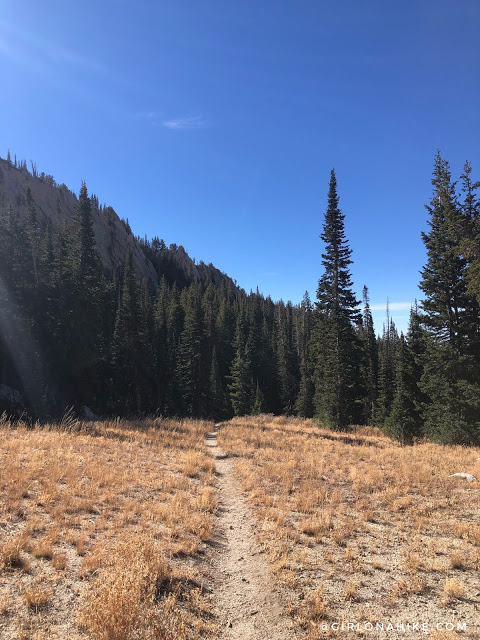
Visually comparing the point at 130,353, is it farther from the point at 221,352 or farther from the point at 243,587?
the point at 243,587

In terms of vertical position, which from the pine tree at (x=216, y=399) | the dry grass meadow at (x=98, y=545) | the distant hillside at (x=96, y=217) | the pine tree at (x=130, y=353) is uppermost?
the distant hillside at (x=96, y=217)

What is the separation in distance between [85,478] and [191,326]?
161ft

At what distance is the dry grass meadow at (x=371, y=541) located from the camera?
427 cm

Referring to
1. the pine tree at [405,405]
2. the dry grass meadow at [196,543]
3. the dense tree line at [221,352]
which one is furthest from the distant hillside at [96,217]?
the dry grass meadow at [196,543]

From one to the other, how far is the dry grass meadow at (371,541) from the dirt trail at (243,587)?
9.5 inches

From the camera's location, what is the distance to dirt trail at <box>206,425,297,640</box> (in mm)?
4008

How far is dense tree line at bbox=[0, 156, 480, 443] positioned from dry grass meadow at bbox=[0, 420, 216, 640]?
1803cm

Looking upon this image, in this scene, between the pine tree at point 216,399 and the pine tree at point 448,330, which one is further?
the pine tree at point 216,399

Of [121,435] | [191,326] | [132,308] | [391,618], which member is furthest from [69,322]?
[391,618]

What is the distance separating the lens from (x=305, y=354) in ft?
227

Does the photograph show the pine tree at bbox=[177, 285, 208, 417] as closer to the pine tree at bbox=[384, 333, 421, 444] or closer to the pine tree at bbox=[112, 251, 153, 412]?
the pine tree at bbox=[112, 251, 153, 412]

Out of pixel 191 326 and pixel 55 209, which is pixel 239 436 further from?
pixel 55 209

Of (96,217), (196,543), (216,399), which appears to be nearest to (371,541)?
(196,543)

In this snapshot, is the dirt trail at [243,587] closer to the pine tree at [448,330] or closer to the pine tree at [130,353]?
the pine tree at [448,330]
